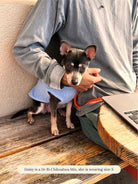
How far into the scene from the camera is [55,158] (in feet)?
2.93

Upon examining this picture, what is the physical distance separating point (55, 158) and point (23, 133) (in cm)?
31

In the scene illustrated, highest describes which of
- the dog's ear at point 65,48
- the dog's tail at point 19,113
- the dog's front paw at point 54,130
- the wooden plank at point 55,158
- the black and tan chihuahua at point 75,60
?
the dog's ear at point 65,48

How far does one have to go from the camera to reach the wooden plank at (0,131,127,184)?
0.78 meters

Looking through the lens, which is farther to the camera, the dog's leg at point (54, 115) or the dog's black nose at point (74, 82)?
the dog's leg at point (54, 115)

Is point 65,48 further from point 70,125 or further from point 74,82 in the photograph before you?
point 70,125

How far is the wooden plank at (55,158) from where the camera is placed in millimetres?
785

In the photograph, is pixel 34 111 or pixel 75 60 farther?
pixel 34 111

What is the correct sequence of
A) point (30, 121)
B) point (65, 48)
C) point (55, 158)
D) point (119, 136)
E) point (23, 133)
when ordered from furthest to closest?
point (30, 121) → point (23, 133) → point (65, 48) → point (55, 158) → point (119, 136)

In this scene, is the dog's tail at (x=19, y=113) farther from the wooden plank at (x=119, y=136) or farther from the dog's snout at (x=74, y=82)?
the wooden plank at (x=119, y=136)

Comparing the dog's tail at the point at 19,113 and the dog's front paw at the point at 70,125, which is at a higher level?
the dog's tail at the point at 19,113

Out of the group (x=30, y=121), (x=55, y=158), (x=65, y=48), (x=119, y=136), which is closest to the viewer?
(x=119, y=136)

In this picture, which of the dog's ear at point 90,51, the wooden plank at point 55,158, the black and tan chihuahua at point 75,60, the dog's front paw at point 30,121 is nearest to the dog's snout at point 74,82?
the black and tan chihuahua at point 75,60

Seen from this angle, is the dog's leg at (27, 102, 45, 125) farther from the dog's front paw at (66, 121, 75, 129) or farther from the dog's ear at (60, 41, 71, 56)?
the dog's ear at (60, 41, 71, 56)

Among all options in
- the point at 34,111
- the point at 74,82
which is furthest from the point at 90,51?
the point at 34,111
